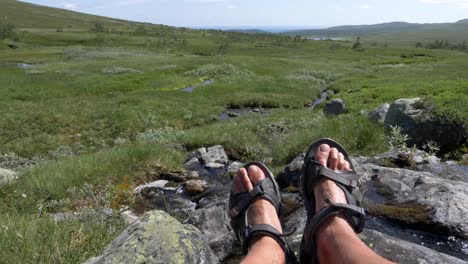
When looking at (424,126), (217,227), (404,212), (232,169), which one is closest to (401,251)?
(404,212)

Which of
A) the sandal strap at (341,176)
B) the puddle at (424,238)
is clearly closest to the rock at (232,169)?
the puddle at (424,238)

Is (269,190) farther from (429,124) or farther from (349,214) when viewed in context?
(429,124)

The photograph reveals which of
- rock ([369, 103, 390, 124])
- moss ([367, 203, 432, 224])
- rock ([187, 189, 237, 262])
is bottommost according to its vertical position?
rock ([369, 103, 390, 124])

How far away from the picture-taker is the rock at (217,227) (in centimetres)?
479

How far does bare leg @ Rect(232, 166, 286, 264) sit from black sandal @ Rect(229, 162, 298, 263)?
52 millimetres

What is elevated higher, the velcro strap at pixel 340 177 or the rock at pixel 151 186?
the velcro strap at pixel 340 177

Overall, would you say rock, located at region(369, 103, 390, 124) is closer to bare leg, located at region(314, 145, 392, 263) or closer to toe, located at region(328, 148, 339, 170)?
toe, located at region(328, 148, 339, 170)

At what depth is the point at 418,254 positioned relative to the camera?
3.60 meters

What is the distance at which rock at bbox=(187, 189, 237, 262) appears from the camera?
479 centimetres

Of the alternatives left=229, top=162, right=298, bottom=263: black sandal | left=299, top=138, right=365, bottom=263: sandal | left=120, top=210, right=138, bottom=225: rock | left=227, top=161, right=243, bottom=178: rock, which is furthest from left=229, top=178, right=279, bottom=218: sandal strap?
left=227, top=161, right=243, bottom=178: rock

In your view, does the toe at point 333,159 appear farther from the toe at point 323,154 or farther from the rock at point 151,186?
the rock at point 151,186

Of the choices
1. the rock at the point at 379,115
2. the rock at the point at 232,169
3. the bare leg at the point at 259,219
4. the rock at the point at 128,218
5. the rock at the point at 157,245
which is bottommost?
the rock at the point at 232,169

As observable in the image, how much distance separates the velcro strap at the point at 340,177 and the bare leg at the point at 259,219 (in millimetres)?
772

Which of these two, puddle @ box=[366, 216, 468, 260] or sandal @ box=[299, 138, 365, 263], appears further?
puddle @ box=[366, 216, 468, 260]
